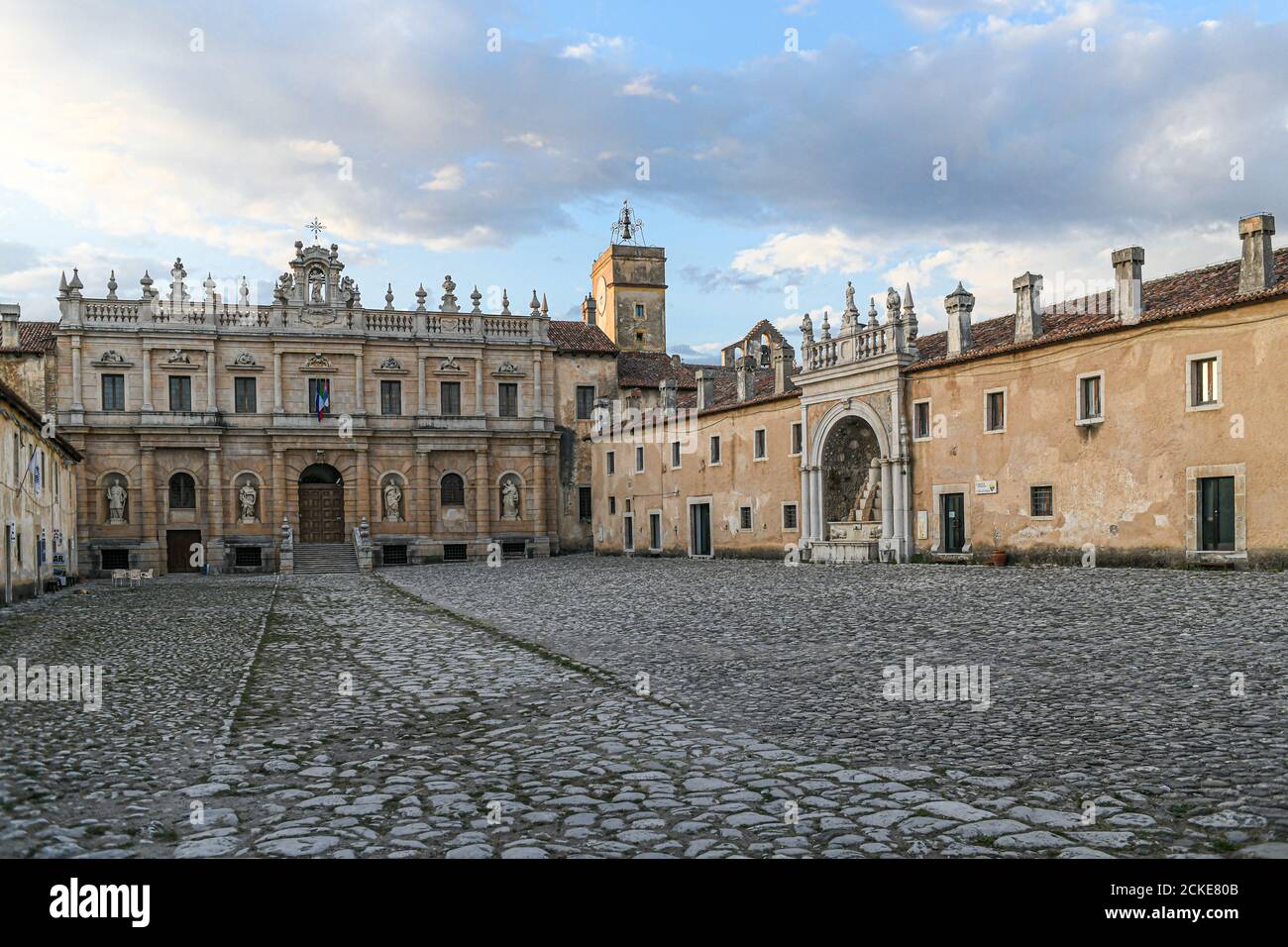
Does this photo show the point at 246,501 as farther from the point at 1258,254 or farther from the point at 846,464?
the point at 1258,254

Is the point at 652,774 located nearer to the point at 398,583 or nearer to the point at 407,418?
the point at 398,583

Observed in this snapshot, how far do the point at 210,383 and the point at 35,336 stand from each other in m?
7.65

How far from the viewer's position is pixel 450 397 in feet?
157

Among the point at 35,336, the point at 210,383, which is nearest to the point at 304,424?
the point at 210,383

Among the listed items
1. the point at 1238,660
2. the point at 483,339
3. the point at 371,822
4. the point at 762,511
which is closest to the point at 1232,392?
the point at 1238,660

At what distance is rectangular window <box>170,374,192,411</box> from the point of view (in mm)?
43969

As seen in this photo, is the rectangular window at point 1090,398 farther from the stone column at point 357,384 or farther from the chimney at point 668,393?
the stone column at point 357,384

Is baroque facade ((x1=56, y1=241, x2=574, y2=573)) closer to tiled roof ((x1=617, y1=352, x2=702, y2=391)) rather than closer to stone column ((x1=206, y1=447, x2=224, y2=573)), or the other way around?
stone column ((x1=206, y1=447, x2=224, y2=573))

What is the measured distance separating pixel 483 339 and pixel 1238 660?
41368 mm

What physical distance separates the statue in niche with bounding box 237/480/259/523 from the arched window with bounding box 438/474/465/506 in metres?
8.33

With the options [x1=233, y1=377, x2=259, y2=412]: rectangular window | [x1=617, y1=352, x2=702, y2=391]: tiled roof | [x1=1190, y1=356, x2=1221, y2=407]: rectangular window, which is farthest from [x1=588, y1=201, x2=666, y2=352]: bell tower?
[x1=1190, y1=356, x2=1221, y2=407]: rectangular window

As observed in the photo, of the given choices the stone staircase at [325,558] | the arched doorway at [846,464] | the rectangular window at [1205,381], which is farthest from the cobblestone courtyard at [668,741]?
the stone staircase at [325,558]

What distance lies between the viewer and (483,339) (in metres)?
48.0

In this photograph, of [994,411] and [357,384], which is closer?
[994,411]
